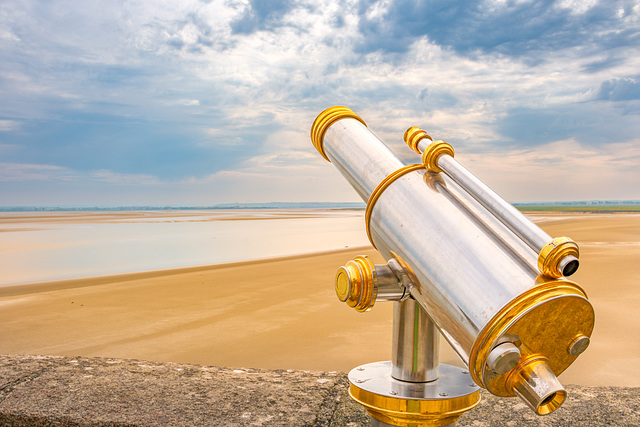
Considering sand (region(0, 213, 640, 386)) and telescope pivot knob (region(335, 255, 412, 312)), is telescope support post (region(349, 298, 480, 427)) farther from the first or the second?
sand (region(0, 213, 640, 386))

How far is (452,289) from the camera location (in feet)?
3.47

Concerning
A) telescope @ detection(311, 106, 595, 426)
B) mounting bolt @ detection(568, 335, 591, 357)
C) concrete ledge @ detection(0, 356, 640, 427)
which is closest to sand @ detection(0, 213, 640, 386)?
concrete ledge @ detection(0, 356, 640, 427)

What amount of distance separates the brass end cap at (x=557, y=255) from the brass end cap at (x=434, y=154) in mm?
437

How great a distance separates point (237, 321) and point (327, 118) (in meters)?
4.47

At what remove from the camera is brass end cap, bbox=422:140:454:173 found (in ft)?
4.31

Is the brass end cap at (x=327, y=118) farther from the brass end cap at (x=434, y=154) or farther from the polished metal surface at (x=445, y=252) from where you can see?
the brass end cap at (x=434, y=154)

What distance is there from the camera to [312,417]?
1717mm

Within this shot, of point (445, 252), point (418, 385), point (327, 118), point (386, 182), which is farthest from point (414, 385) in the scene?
point (327, 118)

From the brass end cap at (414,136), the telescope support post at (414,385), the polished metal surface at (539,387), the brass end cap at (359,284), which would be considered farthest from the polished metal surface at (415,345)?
the brass end cap at (414,136)

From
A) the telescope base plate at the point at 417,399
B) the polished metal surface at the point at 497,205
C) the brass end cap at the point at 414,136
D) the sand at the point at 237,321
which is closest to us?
the polished metal surface at the point at 497,205

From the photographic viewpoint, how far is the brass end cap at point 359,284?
1249 mm

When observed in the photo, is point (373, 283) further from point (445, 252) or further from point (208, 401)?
point (208, 401)

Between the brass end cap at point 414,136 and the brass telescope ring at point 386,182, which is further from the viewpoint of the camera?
the brass end cap at point 414,136

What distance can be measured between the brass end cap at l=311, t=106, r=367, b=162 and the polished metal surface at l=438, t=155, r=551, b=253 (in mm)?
437
